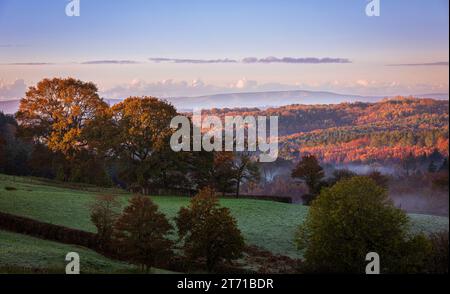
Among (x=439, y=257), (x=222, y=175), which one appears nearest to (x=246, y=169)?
(x=222, y=175)

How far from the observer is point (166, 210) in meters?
44.9

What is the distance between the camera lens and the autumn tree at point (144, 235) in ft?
95.0

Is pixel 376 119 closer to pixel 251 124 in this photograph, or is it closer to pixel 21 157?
pixel 251 124

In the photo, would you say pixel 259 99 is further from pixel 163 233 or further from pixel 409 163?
pixel 163 233

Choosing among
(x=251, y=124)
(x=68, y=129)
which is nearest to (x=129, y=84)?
(x=68, y=129)

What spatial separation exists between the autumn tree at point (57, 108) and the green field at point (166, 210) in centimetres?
922

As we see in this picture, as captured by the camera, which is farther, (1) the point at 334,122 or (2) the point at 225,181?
(1) the point at 334,122

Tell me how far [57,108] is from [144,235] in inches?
1428

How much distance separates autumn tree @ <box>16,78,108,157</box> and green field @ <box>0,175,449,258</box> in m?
9.22

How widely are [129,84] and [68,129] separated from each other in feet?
37.6

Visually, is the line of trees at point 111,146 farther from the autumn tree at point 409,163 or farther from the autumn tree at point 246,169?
the autumn tree at point 409,163

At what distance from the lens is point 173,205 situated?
156ft
